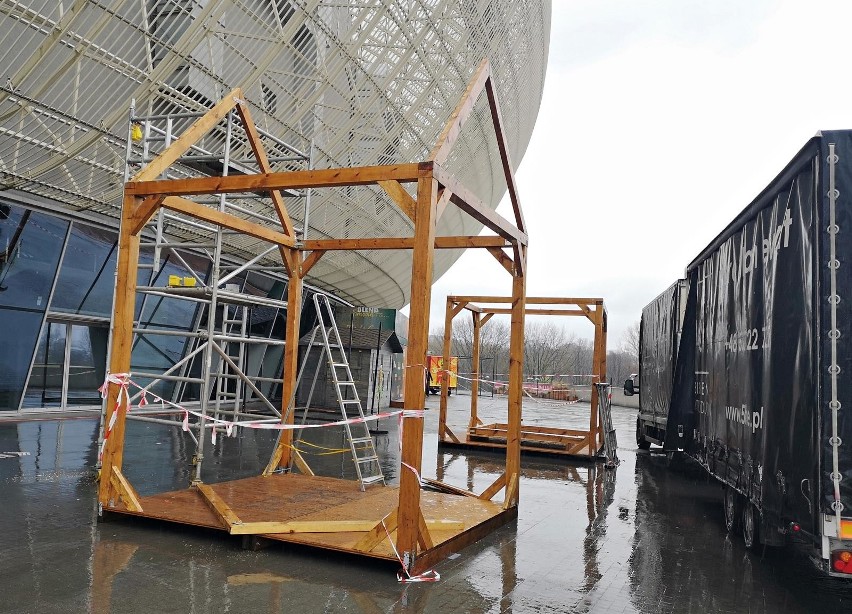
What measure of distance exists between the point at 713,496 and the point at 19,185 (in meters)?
14.1

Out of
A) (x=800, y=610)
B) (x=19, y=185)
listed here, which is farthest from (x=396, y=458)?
(x=19, y=185)

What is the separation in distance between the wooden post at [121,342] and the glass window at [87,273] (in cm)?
999

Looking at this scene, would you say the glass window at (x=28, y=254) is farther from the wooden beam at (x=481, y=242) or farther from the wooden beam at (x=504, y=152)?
the wooden beam at (x=504, y=152)

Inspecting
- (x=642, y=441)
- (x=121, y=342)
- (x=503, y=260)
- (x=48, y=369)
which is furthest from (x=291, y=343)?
(x=642, y=441)

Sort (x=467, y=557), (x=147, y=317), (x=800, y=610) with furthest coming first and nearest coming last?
(x=147, y=317) < (x=467, y=557) < (x=800, y=610)

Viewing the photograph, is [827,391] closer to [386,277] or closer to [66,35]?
[66,35]

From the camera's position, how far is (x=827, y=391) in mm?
4902

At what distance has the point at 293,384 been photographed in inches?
369

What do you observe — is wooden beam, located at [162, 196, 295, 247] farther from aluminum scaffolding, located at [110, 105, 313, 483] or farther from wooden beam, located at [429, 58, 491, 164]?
wooden beam, located at [429, 58, 491, 164]

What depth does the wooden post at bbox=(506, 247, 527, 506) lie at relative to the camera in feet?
26.6

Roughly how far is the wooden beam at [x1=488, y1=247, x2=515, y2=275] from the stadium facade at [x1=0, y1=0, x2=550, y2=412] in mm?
4582

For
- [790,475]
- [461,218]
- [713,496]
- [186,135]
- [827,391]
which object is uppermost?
[461,218]

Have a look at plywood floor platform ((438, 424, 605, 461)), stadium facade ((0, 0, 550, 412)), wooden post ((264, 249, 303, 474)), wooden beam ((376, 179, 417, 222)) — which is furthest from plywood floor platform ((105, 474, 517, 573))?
plywood floor platform ((438, 424, 605, 461))

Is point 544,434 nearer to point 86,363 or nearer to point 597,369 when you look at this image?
point 597,369
